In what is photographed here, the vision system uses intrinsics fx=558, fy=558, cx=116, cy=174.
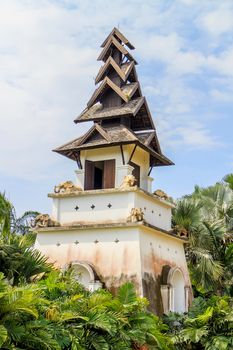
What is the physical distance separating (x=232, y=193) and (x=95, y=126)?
10.9 meters

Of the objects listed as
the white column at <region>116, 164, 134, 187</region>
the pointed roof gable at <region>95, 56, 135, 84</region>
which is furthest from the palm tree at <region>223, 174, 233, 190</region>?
the white column at <region>116, 164, 134, 187</region>

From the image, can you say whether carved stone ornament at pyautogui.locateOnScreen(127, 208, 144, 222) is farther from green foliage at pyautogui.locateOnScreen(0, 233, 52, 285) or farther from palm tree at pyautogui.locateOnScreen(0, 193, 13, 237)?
palm tree at pyautogui.locateOnScreen(0, 193, 13, 237)

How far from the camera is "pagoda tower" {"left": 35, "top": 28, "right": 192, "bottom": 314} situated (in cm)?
1725

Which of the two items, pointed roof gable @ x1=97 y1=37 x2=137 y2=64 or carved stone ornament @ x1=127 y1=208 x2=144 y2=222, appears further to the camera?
pointed roof gable @ x1=97 y1=37 x2=137 y2=64

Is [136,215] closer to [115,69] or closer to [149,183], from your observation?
[149,183]

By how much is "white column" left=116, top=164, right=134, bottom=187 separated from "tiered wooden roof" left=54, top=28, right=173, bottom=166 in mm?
856

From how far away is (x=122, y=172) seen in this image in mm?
19047

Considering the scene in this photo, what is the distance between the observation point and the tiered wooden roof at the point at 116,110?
19.7 metres

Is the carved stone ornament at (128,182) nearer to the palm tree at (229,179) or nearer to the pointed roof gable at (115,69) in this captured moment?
the pointed roof gable at (115,69)

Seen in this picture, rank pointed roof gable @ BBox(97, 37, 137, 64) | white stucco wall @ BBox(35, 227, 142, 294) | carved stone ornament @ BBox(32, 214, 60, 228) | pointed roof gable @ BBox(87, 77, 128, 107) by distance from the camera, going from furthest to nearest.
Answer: pointed roof gable @ BBox(97, 37, 137, 64) < pointed roof gable @ BBox(87, 77, 128, 107) < carved stone ornament @ BBox(32, 214, 60, 228) < white stucco wall @ BBox(35, 227, 142, 294)

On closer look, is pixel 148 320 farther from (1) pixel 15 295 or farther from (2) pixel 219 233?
(2) pixel 219 233

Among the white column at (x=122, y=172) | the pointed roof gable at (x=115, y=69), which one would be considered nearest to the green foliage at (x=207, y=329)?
the white column at (x=122, y=172)

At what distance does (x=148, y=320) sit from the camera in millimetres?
13523

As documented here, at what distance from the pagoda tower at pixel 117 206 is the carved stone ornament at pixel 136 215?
31 millimetres
